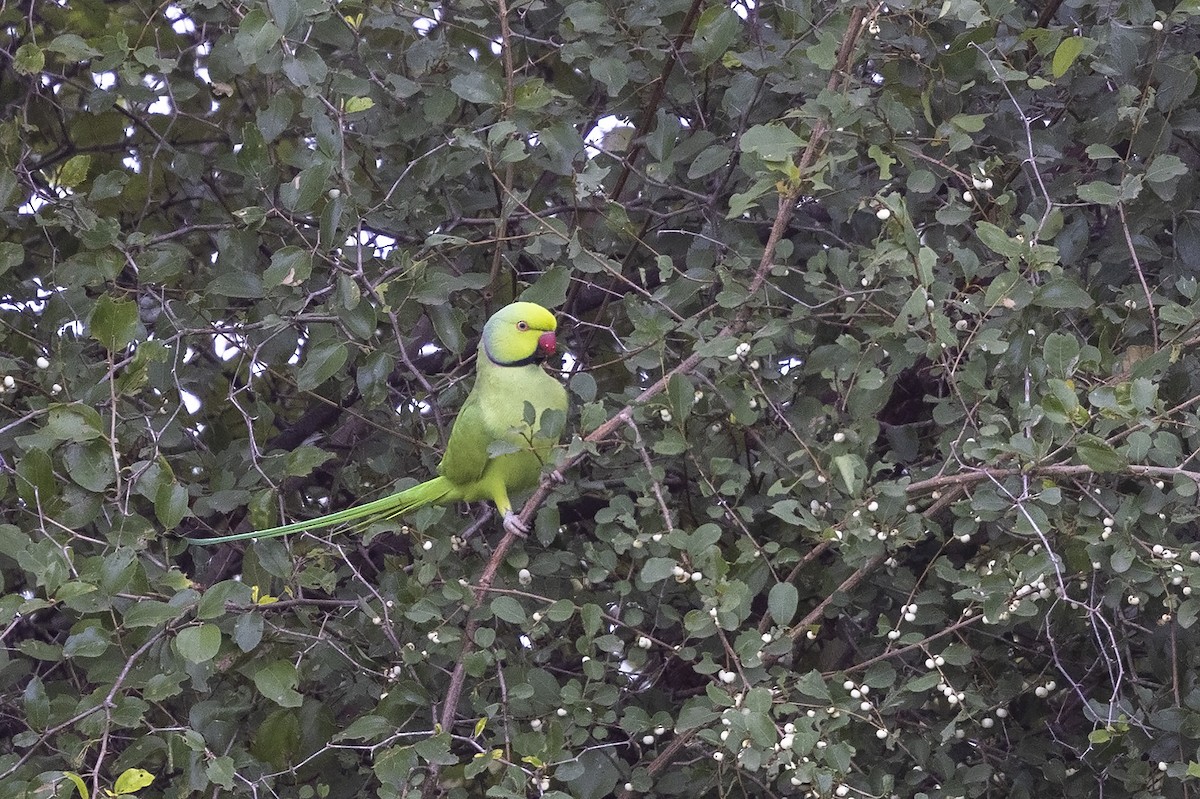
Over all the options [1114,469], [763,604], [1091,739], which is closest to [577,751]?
[763,604]

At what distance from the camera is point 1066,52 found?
278cm

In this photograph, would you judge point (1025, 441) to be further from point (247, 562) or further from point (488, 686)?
point (247, 562)

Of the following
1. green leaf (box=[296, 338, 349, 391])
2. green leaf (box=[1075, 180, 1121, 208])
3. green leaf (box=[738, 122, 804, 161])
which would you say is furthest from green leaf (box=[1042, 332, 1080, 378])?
green leaf (box=[296, 338, 349, 391])

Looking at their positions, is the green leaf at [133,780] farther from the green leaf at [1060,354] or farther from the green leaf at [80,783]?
the green leaf at [1060,354]

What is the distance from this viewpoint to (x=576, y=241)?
2961 millimetres

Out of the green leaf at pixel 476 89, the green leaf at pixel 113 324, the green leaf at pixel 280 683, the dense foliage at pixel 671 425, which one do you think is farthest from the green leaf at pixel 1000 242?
the green leaf at pixel 113 324

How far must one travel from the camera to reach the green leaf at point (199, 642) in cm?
255

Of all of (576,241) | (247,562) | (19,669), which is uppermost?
(576,241)

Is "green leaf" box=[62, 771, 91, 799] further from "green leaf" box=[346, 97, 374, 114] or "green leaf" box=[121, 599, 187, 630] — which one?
"green leaf" box=[346, 97, 374, 114]

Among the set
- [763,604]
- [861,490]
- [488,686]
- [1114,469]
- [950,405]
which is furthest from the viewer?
[763,604]

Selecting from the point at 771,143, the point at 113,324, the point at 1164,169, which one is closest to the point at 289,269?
the point at 113,324

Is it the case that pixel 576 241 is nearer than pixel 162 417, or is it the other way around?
pixel 576 241

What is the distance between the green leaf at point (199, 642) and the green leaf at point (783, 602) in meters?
1.09

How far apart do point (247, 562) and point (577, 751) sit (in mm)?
881
